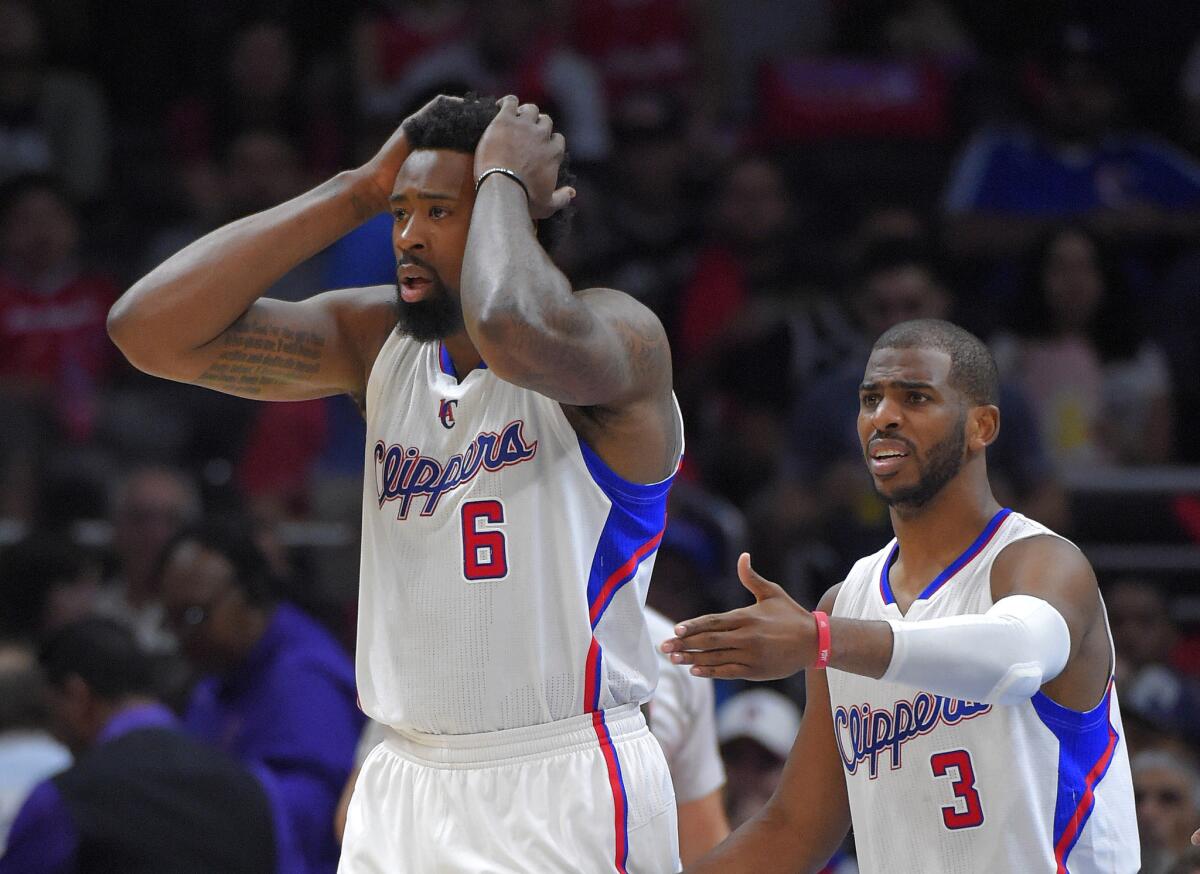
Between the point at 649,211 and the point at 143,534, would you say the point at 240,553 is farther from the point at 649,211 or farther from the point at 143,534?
the point at 649,211

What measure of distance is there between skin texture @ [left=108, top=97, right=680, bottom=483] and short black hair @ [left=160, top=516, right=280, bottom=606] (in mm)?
2399

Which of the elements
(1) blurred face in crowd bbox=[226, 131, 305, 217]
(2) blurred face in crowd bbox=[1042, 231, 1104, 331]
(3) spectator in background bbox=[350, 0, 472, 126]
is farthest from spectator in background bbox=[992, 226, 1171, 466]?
→ (1) blurred face in crowd bbox=[226, 131, 305, 217]

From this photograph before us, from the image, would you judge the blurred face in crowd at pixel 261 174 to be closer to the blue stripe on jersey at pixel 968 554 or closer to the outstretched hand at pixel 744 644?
the blue stripe on jersey at pixel 968 554

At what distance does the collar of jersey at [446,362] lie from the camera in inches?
158

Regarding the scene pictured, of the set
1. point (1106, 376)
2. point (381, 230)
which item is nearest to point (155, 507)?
point (381, 230)

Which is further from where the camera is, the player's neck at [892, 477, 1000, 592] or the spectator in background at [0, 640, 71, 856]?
the spectator in background at [0, 640, 71, 856]

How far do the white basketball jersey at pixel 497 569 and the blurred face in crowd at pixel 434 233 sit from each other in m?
0.16

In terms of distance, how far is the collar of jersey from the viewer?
158 inches

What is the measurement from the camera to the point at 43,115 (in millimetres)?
10891

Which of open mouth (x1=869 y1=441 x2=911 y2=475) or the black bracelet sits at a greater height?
the black bracelet

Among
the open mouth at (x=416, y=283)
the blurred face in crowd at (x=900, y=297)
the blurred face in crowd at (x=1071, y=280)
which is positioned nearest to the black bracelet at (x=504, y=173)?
the open mouth at (x=416, y=283)

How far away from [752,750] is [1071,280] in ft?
11.4

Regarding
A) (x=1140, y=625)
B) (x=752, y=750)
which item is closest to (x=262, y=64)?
(x=752, y=750)

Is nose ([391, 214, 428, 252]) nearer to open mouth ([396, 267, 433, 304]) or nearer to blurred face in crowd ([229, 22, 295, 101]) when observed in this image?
open mouth ([396, 267, 433, 304])
